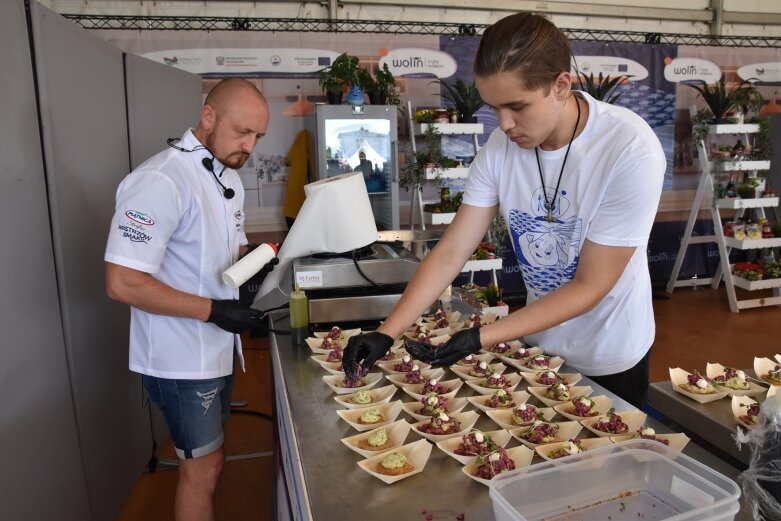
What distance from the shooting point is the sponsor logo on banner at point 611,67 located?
5.65 m

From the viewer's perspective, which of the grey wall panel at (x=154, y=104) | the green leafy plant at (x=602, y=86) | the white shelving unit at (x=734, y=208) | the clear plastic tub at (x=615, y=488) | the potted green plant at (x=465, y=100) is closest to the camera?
the clear plastic tub at (x=615, y=488)

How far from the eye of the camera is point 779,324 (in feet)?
16.0

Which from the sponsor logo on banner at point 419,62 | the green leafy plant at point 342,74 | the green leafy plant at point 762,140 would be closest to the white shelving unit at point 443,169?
the sponsor logo on banner at point 419,62

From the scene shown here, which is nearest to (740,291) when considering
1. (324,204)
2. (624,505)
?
(324,204)

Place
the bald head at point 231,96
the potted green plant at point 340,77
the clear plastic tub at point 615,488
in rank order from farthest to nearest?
the potted green plant at point 340,77 < the bald head at point 231,96 < the clear plastic tub at point 615,488

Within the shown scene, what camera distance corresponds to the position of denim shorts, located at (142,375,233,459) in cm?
191

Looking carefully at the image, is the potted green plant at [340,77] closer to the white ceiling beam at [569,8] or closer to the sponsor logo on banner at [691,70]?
the white ceiling beam at [569,8]

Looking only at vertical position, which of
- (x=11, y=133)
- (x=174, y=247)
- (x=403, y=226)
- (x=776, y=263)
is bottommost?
(x=776, y=263)

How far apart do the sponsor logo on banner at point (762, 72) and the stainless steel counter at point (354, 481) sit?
607cm

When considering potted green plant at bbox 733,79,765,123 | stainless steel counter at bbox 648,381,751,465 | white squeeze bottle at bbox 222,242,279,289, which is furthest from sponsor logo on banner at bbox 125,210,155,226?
potted green plant at bbox 733,79,765,123

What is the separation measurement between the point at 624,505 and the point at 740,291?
5967mm

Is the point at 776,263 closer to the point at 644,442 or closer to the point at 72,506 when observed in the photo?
the point at 644,442

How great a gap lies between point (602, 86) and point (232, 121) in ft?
13.9

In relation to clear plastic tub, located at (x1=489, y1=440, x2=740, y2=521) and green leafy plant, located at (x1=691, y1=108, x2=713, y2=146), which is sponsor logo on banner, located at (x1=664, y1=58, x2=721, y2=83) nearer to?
green leafy plant, located at (x1=691, y1=108, x2=713, y2=146)
